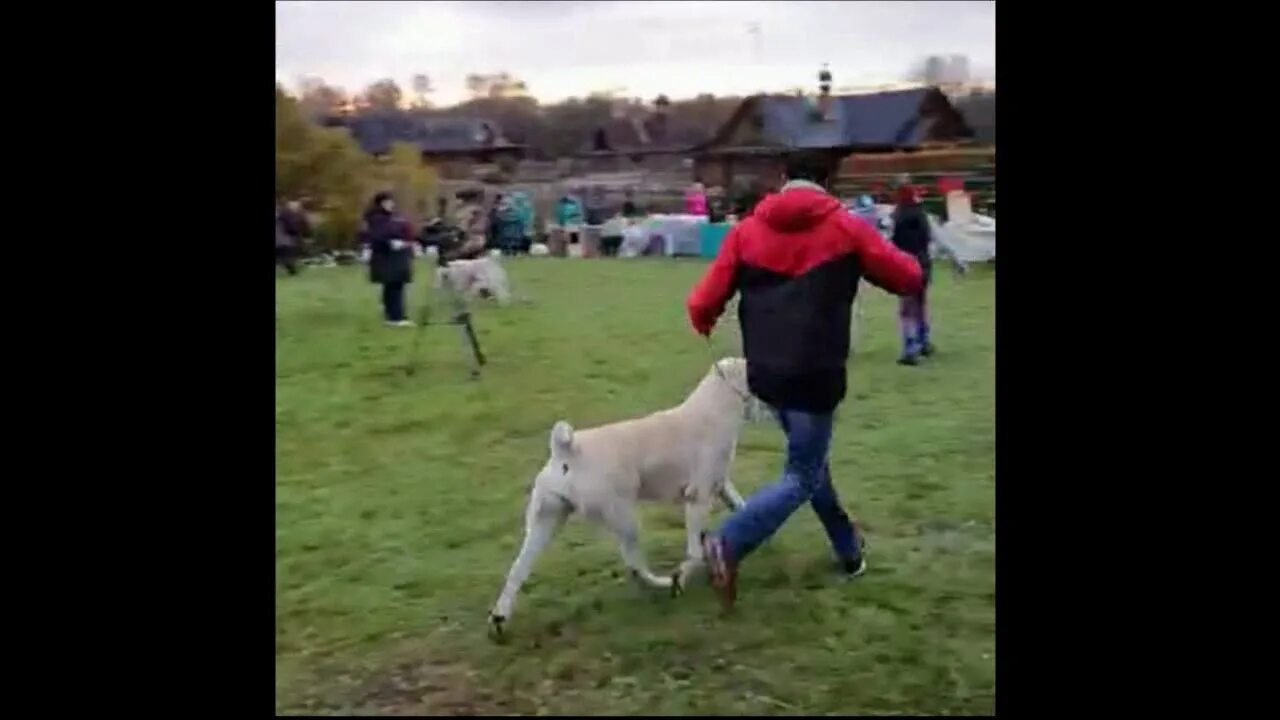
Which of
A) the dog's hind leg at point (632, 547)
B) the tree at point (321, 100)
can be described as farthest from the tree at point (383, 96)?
the dog's hind leg at point (632, 547)

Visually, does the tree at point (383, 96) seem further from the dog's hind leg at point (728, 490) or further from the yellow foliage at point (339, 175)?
the dog's hind leg at point (728, 490)

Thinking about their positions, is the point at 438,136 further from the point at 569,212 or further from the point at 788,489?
the point at 569,212

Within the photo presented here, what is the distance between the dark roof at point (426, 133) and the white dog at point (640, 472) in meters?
2.87

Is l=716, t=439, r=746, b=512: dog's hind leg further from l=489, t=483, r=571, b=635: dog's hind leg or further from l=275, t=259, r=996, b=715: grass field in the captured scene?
l=489, t=483, r=571, b=635: dog's hind leg

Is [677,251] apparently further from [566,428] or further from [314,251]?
[566,428]

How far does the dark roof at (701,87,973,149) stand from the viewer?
641 cm

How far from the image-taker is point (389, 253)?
11.0 meters

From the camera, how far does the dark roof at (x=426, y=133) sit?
786cm

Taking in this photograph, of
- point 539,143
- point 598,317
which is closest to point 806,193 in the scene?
point 539,143

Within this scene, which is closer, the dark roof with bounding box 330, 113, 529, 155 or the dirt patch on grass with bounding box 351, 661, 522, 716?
the dirt patch on grass with bounding box 351, 661, 522, 716

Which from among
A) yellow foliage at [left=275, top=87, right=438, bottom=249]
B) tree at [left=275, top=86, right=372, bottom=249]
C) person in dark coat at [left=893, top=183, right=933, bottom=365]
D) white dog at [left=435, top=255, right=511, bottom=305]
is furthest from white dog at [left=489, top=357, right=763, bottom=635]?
white dog at [left=435, top=255, right=511, bottom=305]

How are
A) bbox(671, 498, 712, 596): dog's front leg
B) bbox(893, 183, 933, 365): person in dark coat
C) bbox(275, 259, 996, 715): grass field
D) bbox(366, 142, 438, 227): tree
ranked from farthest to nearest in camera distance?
bbox(893, 183, 933, 365): person in dark coat → bbox(366, 142, 438, 227): tree → bbox(671, 498, 712, 596): dog's front leg → bbox(275, 259, 996, 715): grass field

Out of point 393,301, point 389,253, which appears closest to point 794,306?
point 389,253

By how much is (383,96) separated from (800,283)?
10.1ft
